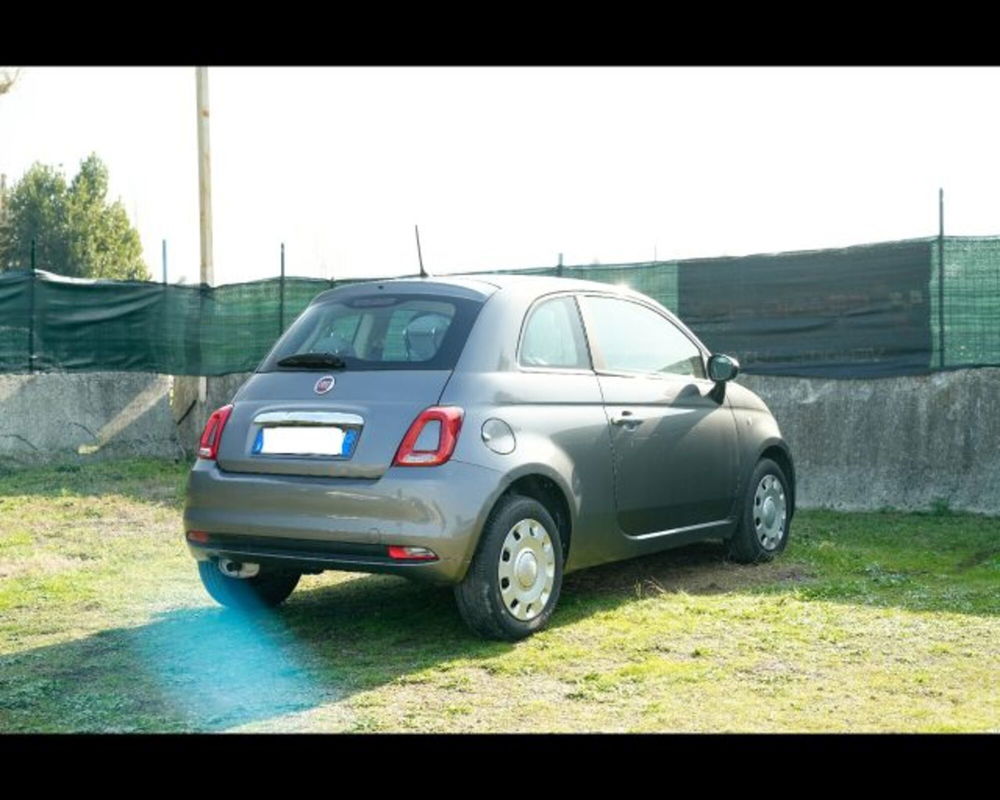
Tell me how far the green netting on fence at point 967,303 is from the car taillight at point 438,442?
6.91m

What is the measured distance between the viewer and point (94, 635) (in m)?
6.42

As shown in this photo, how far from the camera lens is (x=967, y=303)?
36.5 feet

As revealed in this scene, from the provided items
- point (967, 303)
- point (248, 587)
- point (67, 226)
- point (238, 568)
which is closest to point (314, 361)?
point (238, 568)

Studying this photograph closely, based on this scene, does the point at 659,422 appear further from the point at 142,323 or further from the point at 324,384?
the point at 142,323

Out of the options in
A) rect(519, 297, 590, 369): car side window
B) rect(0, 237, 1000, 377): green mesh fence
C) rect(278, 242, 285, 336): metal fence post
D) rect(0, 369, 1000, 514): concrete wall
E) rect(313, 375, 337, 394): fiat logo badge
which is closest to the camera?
rect(313, 375, 337, 394): fiat logo badge

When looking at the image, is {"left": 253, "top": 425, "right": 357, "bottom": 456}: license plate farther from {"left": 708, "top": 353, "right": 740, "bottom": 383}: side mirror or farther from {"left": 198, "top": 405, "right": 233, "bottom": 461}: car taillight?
{"left": 708, "top": 353, "right": 740, "bottom": 383}: side mirror

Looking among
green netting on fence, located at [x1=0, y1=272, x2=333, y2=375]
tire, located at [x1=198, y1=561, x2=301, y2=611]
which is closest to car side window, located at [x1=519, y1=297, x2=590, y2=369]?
tire, located at [x1=198, y1=561, x2=301, y2=611]

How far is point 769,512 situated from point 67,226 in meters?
48.4

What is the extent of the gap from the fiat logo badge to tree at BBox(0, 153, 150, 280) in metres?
47.6

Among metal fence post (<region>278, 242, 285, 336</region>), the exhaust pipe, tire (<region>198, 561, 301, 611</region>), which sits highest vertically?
metal fence post (<region>278, 242, 285, 336</region>)

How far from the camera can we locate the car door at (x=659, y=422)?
6680 millimetres

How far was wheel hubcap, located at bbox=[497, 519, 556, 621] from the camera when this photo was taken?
582 cm
